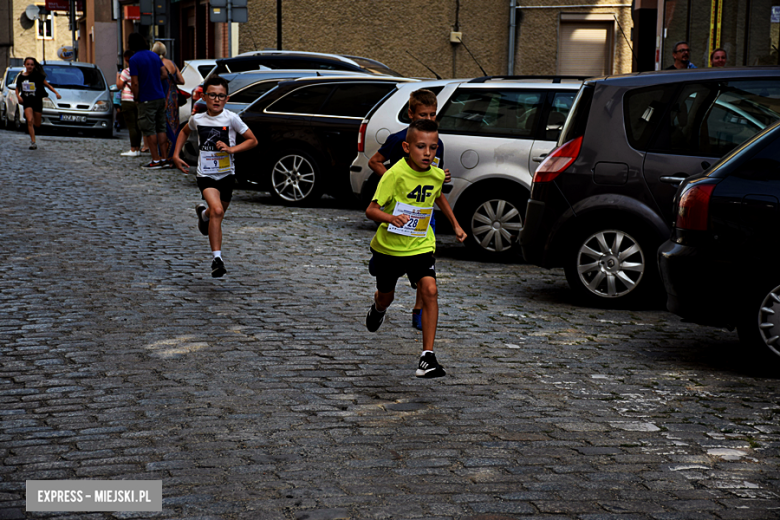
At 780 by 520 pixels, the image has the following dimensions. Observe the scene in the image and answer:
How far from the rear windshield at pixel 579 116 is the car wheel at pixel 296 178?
19.8ft

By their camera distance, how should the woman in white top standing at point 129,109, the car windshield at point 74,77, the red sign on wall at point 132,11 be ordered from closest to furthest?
the woman in white top standing at point 129,109 → the car windshield at point 74,77 → the red sign on wall at point 132,11

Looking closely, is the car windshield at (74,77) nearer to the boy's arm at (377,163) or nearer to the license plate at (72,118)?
the license plate at (72,118)

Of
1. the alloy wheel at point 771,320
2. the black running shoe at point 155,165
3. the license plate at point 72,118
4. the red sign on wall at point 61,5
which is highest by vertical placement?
the red sign on wall at point 61,5

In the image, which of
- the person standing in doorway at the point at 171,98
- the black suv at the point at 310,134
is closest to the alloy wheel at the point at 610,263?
the black suv at the point at 310,134

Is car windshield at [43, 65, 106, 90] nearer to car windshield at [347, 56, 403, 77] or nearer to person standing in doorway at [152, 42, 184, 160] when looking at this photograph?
car windshield at [347, 56, 403, 77]

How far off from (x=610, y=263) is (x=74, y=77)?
22.6 metres

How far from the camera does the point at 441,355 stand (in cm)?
656

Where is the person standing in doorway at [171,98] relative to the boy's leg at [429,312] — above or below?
above

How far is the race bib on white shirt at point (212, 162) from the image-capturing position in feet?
30.3

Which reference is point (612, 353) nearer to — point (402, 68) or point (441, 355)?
point (441, 355)

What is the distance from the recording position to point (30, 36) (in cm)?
6788

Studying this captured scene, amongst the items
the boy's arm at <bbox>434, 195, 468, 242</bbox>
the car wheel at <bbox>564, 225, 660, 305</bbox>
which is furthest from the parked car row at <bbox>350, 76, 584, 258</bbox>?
the boy's arm at <bbox>434, 195, 468, 242</bbox>

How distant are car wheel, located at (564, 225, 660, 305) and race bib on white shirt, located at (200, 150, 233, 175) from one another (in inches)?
118

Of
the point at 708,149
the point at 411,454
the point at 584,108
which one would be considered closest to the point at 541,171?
the point at 584,108
